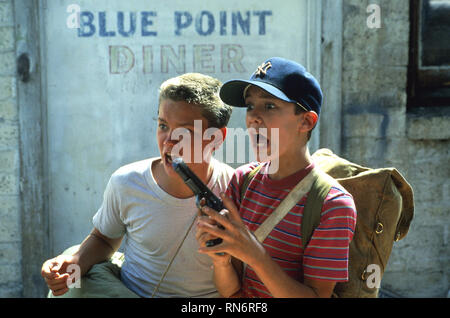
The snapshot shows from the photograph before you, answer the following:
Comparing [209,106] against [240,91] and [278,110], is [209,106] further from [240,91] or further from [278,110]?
[278,110]

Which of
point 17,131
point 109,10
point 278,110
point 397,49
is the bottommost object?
point 17,131

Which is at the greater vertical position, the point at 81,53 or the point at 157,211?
the point at 81,53

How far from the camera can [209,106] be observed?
202 centimetres

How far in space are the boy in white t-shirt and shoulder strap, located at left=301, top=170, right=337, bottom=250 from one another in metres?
0.61

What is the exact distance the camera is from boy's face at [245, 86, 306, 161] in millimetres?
1663

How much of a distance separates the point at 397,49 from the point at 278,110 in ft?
8.07

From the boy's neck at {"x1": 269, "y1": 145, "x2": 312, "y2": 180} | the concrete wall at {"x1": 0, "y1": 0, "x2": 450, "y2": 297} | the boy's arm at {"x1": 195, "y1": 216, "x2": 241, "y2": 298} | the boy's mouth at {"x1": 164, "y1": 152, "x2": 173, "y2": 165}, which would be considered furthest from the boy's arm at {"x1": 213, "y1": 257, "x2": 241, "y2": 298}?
the concrete wall at {"x1": 0, "y1": 0, "x2": 450, "y2": 297}

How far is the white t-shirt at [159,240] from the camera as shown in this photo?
202cm

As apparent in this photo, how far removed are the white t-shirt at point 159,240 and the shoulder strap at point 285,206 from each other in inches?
18.7

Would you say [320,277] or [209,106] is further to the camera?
[209,106]

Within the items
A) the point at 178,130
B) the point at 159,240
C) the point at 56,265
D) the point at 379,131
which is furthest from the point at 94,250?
the point at 379,131

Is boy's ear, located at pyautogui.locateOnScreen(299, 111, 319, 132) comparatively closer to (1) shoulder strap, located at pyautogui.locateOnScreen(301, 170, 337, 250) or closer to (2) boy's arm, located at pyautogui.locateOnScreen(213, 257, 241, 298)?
(1) shoulder strap, located at pyautogui.locateOnScreen(301, 170, 337, 250)

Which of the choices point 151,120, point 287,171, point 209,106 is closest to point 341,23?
point 151,120

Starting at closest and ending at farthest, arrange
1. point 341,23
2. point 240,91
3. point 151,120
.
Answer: point 240,91 → point 341,23 → point 151,120
